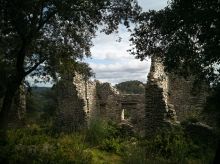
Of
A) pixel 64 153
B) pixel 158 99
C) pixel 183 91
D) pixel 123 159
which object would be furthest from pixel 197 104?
pixel 64 153

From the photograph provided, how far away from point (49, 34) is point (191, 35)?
271 inches

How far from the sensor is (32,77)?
56.4 feet

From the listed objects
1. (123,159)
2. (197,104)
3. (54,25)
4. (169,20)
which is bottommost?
(123,159)

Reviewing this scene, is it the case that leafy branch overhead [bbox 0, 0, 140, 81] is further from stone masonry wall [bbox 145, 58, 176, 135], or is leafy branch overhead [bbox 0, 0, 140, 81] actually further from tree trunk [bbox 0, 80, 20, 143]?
stone masonry wall [bbox 145, 58, 176, 135]

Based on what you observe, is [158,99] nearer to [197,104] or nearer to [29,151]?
[197,104]

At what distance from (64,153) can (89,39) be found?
4.61 metres

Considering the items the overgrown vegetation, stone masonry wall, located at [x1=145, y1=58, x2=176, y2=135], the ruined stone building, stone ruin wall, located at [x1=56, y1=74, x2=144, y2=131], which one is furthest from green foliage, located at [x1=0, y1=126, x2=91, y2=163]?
stone ruin wall, located at [x1=56, y1=74, x2=144, y2=131]

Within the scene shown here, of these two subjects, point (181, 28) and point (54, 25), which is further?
point (54, 25)

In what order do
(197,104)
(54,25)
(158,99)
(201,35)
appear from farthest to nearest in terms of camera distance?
(197,104), (158,99), (54,25), (201,35)

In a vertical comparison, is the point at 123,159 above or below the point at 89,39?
below

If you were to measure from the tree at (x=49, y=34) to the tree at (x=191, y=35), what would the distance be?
285 centimetres

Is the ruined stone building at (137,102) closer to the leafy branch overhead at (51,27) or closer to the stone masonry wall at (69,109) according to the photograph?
the stone masonry wall at (69,109)

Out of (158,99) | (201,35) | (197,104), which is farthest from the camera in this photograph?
(197,104)

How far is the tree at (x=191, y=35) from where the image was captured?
1081 cm
